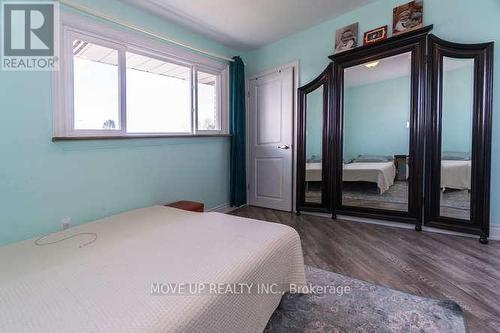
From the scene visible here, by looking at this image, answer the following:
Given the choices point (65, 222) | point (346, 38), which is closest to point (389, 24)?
point (346, 38)

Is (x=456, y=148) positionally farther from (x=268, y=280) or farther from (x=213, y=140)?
(x=213, y=140)

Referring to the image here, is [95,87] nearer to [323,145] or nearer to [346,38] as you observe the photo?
[323,145]

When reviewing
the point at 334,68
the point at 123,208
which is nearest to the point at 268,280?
the point at 123,208

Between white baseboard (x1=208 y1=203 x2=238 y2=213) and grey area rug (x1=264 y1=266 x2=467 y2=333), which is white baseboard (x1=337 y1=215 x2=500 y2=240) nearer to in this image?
grey area rug (x1=264 y1=266 x2=467 y2=333)

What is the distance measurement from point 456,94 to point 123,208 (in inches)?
135

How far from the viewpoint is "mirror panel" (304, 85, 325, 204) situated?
131 inches

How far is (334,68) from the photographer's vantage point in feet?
10.3

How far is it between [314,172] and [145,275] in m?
2.70

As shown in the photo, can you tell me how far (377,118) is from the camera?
292 centimetres

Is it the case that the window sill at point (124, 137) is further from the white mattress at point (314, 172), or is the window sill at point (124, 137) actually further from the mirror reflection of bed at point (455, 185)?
the mirror reflection of bed at point (455, 185)

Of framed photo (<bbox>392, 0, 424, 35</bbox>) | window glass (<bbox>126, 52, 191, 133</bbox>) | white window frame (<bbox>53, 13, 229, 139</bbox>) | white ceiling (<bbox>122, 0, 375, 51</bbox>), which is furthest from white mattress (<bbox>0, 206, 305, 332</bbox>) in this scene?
framed photo (<bbox>392, 0, 424, 35</bbox>)

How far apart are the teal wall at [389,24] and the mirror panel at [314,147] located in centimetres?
33

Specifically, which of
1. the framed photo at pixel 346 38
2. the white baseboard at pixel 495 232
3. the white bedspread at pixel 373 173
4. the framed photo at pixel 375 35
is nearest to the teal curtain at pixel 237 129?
the framed photo at pixel 346 38

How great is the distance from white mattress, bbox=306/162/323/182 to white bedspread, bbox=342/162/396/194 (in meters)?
0.32
